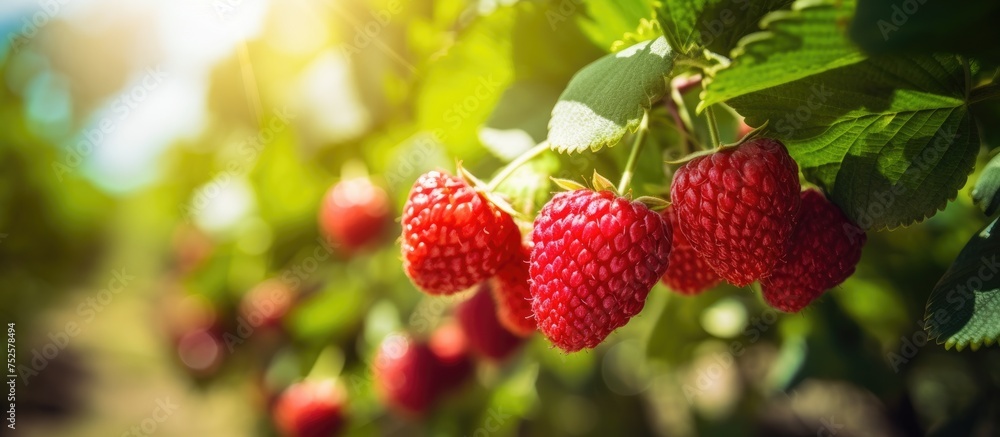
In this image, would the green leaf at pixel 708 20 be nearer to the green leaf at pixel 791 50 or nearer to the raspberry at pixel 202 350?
the green leaf at pixel 791 50

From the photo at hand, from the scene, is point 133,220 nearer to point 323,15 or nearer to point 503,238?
point 323,15

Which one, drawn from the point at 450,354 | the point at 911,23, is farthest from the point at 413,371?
the point at 911,23

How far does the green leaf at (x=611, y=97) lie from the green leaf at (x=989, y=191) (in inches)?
11.6

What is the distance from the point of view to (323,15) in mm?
1327

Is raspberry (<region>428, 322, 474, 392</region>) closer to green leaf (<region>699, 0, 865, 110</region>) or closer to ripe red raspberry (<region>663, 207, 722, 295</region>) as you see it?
ripe red raspberry (<region>663, 207, 722, 295</region>)

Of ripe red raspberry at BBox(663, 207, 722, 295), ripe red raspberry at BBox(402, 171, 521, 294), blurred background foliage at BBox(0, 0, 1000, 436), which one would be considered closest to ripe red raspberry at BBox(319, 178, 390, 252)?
blurred background foliage at BBox(0, 0, 1000, 436)

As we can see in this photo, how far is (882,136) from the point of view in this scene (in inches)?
20.9

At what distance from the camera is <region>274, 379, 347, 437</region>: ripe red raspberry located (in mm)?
1505

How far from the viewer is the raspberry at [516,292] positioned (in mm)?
684

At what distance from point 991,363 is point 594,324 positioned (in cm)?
111

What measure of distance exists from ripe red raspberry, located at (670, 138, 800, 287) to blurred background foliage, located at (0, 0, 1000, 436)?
119 millimetres

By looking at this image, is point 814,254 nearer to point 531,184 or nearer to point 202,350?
point 531,184

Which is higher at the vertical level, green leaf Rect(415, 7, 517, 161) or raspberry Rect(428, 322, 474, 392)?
green leaf Rect(415, 7, 517, 161)

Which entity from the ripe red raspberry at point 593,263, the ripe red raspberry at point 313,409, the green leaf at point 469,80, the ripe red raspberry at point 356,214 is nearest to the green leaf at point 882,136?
the ripe red raspberry at point 593,263
